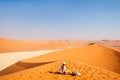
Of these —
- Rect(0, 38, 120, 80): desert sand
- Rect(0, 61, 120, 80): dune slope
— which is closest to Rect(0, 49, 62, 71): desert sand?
Rect(0, 38, 120, 80): desert sand

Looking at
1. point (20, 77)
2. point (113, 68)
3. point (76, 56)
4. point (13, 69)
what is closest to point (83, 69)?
point (20, 77)

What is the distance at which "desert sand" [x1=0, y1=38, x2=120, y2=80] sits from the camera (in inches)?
404

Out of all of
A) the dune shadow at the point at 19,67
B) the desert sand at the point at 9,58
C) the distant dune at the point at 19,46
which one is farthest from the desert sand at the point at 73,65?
the distant dune at the point at 19,46

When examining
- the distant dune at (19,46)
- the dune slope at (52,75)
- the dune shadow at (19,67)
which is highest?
the dune slope at (52,75)

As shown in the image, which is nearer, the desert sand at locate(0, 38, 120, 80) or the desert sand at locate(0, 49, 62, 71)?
the desert sand at locate(0, 38, 120, 80)

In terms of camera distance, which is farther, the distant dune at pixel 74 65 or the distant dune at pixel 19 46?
the distant dune at pixel 19 46

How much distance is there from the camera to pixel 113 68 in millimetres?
17219

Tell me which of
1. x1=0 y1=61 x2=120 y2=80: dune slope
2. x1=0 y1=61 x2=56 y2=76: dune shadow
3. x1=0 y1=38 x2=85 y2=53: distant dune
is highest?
x1=0 y1=61 x2=120 y2=80: dune slope

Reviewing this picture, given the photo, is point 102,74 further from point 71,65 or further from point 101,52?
point 101,52

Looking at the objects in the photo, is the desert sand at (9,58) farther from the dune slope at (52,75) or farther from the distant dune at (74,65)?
the dune slope at (52,75)

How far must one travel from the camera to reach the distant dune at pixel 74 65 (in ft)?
33.7

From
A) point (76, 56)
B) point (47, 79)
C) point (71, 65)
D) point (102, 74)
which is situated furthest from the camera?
point (76, 56)

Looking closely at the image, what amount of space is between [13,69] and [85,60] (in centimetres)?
786

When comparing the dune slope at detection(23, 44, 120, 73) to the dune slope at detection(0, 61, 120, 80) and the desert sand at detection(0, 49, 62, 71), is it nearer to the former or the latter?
the desert sand at detection(0, 49, 62, 71)
